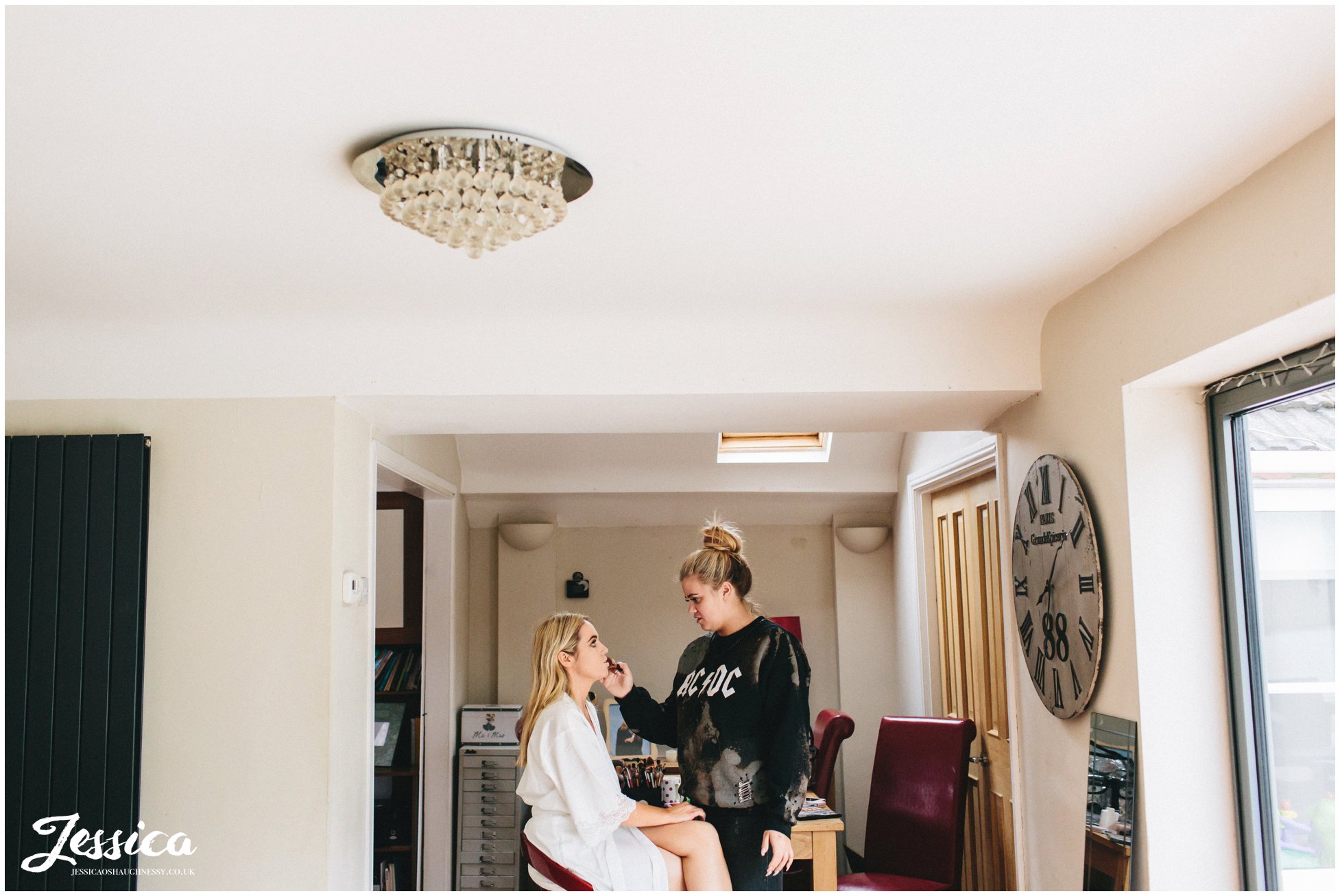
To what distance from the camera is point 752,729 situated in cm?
298

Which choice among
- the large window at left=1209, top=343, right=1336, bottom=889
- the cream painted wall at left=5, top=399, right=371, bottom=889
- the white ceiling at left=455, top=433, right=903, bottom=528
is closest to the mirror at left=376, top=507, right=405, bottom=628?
the white ceiling at left=455, top=433, right=903, bottom=528

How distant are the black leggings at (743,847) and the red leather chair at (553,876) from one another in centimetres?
43

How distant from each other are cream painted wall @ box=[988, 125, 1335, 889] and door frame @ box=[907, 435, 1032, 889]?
5 cm

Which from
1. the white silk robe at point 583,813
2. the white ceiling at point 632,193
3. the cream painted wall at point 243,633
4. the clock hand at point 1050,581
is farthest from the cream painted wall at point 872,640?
the cream painted wall at point 243,633

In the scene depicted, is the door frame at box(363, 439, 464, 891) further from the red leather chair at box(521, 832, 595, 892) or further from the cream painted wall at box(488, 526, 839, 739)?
the red leather chair at box(521, 832, 595, 892)

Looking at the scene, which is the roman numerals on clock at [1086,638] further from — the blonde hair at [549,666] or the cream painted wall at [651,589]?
the cream painted wall at [651,589]

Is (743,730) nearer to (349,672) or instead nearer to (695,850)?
(695,850)

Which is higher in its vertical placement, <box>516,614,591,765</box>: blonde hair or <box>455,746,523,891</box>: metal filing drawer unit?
<box>516,614,591,765</box>: blonde hair

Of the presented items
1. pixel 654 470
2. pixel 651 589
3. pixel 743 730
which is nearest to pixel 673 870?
pixel 743 730

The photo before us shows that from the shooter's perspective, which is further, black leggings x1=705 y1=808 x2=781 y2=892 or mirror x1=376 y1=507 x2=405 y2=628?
mirror x1=376 y1=507 x2=405 y2=628

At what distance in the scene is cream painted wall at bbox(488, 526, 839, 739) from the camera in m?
5.43

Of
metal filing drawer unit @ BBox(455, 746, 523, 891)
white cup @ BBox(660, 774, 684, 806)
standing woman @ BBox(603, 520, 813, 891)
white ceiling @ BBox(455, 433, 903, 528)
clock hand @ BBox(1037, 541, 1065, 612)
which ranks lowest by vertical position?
metal filing drawer unit @ BBox(455, 746, 523, 891)

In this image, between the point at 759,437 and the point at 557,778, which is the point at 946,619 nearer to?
the point at 759,437

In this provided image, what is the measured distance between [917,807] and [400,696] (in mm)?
2587
